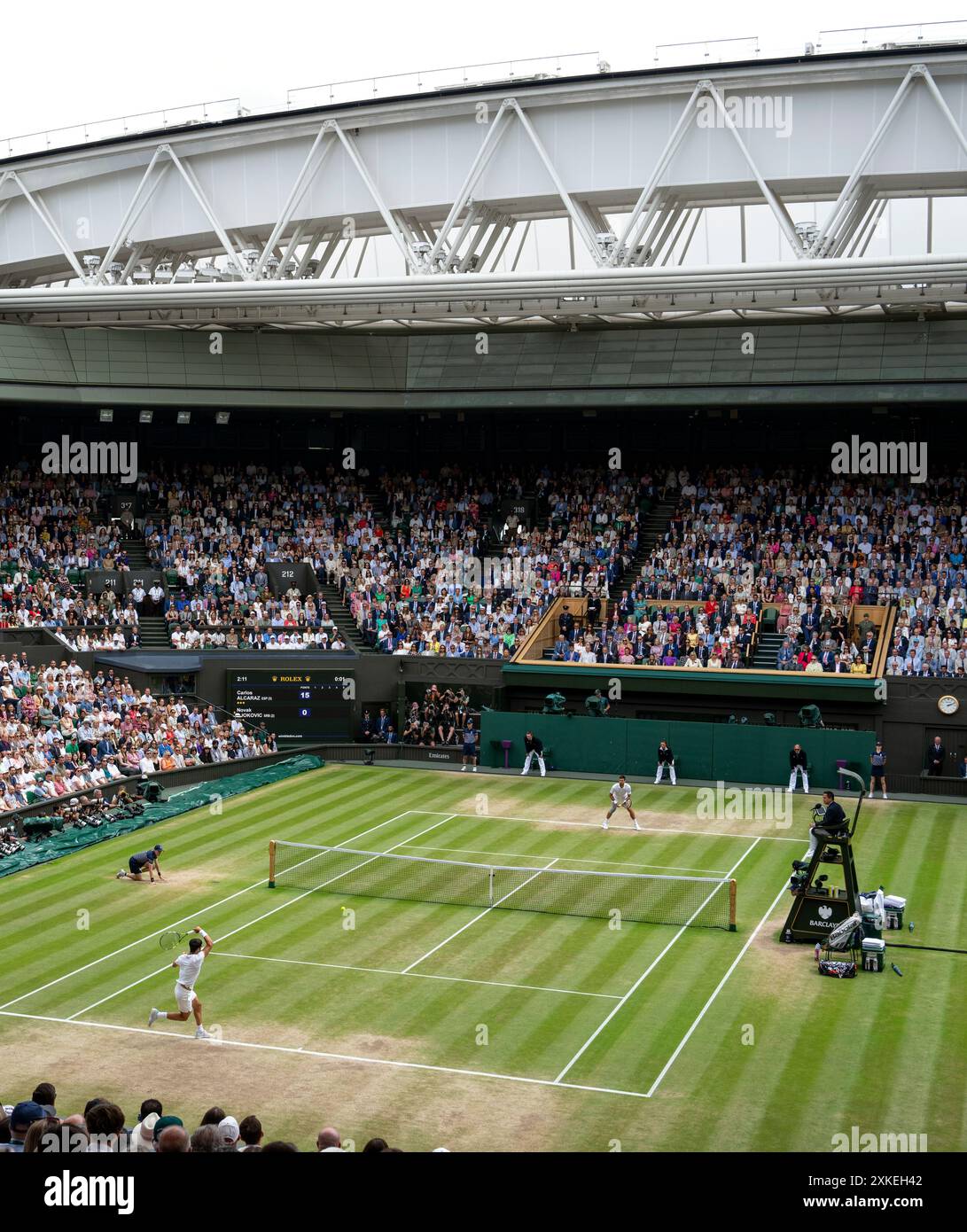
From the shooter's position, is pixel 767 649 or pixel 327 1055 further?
pixel 767 649

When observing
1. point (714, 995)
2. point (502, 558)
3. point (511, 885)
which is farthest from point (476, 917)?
point (502, 558)

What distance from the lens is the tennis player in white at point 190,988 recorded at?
20.3 m

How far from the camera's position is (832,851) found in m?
24.9

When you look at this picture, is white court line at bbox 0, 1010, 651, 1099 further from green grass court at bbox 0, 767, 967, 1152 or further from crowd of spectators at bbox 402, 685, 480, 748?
crowd of spectators at bbox 402, 685, 480, 748

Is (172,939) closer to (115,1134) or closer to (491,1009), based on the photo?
(491,1009)

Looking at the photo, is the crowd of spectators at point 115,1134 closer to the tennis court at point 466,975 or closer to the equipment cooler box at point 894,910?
the tennis court at point 466,975

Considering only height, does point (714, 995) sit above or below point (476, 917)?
below

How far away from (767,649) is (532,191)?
17425 millimetres

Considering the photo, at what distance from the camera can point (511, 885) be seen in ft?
94.7

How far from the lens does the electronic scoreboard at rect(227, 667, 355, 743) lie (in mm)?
46406

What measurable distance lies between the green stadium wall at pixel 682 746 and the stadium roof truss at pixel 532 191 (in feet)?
41.3
